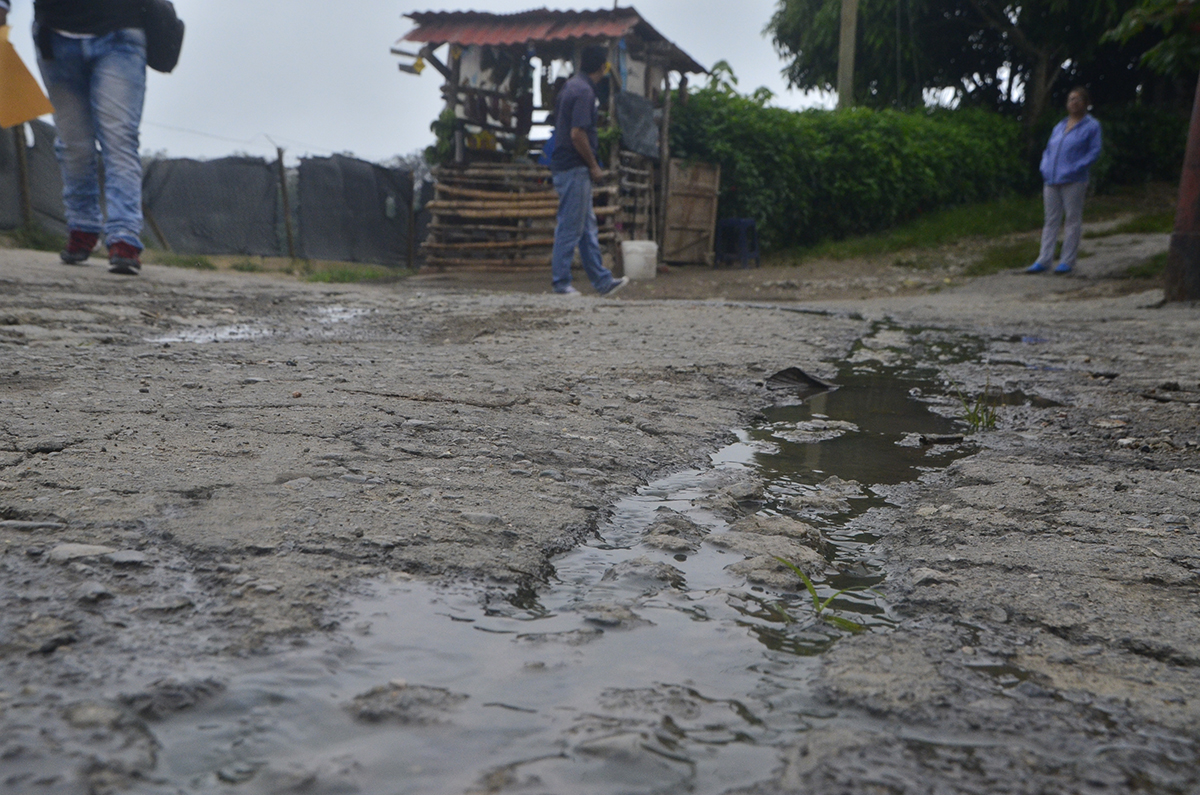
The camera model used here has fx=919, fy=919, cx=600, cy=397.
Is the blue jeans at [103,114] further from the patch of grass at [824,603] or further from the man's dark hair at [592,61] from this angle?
the patch of grass at [824,603]

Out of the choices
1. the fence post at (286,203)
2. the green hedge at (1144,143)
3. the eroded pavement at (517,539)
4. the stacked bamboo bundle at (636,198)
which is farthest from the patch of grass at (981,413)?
the green hedge at (1144,143)

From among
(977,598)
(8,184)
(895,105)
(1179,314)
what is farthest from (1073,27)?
(977,598)

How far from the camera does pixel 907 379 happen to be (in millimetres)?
3502

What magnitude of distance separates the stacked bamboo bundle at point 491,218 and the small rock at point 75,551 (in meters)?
10.5

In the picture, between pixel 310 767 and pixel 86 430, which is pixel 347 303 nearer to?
pixel 86 430

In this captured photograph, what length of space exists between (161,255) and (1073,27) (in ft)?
52.1

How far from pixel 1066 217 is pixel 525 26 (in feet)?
22.2

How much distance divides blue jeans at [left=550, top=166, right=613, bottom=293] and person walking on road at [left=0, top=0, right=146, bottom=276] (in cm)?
306

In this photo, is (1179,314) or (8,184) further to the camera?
(8,184)

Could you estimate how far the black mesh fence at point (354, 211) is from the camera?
12.8 meters

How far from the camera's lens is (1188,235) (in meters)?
5.74

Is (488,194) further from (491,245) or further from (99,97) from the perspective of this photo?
(99,97)

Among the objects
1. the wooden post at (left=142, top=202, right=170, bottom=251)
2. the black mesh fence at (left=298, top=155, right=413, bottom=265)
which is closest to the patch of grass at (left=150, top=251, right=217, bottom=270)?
the wooden post at (left=142, top=202, right=170, bottom=251)

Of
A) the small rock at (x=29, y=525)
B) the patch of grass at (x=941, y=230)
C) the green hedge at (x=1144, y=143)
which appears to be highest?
the green hedge at (x=1144, y=143)
